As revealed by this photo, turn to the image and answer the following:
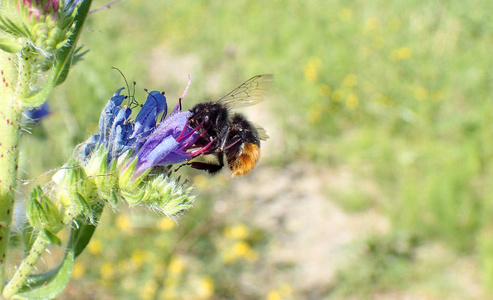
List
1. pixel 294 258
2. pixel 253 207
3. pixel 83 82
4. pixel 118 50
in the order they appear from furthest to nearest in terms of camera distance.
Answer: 1. pixel 118 50
2. pixel 83 82
3. pixel 253 207
4. pixel 294 258

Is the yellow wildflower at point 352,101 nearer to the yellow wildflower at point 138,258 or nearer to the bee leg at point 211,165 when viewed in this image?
the yellow wildflower at point 138,258

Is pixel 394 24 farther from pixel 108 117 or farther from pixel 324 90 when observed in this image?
pixel 108 117

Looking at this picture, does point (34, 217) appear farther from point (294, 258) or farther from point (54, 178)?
point (294, 258)

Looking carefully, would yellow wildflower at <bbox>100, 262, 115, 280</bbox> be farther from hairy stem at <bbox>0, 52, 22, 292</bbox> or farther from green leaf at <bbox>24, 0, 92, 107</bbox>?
green leaf at <bbox>24, 0, 92, 107</bbox>

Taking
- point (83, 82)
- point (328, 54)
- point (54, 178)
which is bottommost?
point (54, 178)

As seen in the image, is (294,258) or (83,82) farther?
(83,82)

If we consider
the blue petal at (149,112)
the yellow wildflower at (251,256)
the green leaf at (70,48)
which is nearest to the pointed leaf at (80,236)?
the blue petal at (149,112)

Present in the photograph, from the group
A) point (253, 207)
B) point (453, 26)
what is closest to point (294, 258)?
point (253, 207)

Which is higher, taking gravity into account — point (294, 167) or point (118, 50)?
point (118, 50)
